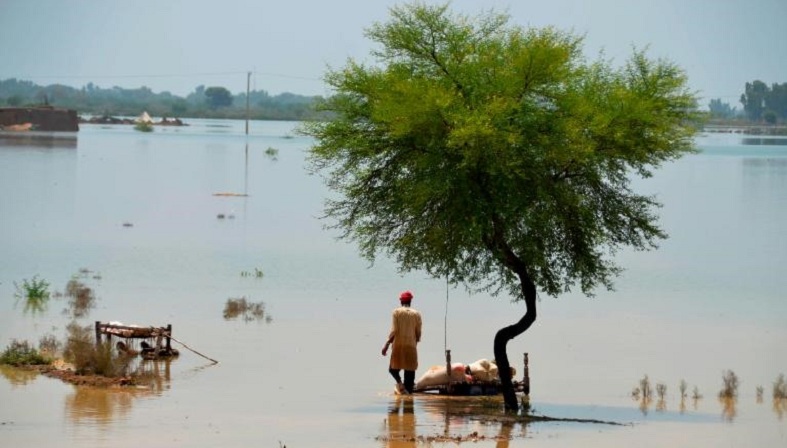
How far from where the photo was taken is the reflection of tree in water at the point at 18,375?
76.0 feet

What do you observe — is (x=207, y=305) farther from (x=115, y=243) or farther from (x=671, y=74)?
(x=115, y=243)

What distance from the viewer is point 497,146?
2098 cm

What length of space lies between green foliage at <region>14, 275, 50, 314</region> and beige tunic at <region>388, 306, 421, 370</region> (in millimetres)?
12802

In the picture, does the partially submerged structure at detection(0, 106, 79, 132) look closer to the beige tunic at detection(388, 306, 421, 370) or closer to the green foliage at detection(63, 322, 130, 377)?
the green foliage at detection(63, 322, 130, 377)

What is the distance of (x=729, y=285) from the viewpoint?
46031mm

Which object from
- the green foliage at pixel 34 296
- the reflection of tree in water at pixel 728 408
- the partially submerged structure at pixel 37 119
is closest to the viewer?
the reflection of tree in water at pixel 728 408

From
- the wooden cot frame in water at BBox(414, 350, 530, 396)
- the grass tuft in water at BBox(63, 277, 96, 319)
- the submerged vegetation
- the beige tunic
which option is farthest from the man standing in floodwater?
the grass tuft in water at BBox(63, 277, 96, 319)

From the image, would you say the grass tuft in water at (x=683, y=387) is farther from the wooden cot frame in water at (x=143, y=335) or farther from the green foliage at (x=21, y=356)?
the green foliage at (x=21, y=356)

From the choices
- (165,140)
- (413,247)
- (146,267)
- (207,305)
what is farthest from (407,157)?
(165,140)

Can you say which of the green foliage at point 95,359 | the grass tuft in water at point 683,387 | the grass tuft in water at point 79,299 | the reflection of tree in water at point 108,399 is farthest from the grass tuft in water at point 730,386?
the grass tuft in water at point 79,299

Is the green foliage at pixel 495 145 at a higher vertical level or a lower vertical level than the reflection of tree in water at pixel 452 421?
higher

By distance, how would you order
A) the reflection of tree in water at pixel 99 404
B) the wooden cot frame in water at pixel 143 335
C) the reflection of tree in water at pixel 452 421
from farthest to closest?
the wooden cot frame in water at pixel 143 335 < the reflection of tree in water at pixel 99 404 < the reflection of tree in water at pixel 452 421

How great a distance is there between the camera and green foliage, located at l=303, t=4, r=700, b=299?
70.2ft

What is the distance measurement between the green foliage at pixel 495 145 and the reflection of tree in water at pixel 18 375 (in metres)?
5.33
